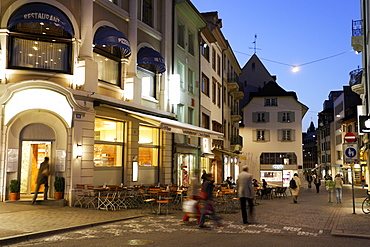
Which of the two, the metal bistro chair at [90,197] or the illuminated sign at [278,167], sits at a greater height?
the illuminated sign at [278,167]

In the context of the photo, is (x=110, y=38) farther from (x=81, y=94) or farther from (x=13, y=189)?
(x=13, y=189)

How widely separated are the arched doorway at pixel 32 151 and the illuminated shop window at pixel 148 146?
193 inches

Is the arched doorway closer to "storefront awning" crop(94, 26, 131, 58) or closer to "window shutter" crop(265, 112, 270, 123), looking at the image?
"storefront awning" crop(94, 26, 131, 58)

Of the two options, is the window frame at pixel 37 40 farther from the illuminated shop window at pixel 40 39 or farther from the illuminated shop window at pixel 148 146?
the illuminated shop window at pixel 148 146

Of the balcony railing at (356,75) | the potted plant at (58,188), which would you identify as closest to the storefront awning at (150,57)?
the potted plant at (58,188)

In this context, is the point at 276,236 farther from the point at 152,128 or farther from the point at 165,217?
the point at 152,128

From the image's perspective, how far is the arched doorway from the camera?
16141 millimetres

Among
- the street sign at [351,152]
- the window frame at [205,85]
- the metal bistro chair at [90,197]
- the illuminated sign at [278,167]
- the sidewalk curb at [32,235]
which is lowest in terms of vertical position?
the sidewalk curb at [32,235]

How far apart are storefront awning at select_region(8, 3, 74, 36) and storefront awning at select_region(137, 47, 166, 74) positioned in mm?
5393

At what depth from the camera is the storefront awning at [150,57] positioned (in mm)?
20961

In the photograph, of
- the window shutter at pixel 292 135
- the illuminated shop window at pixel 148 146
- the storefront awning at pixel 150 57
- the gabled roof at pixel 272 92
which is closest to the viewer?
the storefront awning at pixel 150 57

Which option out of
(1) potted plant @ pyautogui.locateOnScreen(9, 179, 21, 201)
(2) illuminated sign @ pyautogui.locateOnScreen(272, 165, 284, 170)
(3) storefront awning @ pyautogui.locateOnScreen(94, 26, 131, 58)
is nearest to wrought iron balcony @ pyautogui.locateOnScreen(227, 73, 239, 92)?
(2) illuminated sign @ pyautogui.locateOnScreen(272, 165, 284, 170)

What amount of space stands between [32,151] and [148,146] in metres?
5.93

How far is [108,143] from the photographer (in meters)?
18.7
